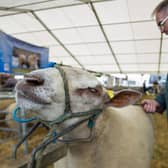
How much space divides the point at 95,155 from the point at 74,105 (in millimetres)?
252

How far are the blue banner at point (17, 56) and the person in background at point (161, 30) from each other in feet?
4.96

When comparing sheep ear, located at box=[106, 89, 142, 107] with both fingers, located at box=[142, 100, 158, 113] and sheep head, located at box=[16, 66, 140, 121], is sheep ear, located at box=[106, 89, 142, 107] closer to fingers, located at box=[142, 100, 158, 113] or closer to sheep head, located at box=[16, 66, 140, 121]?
sheep head, located at box=[16, 66, 140, 121]

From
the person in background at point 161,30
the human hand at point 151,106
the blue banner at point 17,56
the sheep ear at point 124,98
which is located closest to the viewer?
the sheep ear at point 124,98

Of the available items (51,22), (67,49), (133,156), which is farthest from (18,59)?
(67,49)

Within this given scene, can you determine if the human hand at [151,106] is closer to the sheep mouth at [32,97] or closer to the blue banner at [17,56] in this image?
the sheep mouth at [32,97]

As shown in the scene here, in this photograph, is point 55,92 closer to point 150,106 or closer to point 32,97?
point 32,97

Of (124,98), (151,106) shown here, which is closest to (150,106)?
(151,106)

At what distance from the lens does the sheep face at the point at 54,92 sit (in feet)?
2.18

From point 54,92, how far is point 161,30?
2.26ft

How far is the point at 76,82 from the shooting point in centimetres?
75

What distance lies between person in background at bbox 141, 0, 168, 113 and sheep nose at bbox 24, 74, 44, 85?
691 mm

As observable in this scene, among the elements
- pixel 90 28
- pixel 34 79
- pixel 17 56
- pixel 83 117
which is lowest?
pixel 83 117

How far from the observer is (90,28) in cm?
487

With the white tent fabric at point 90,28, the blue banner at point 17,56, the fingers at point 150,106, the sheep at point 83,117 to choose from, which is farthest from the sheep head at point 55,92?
the white tent fabric at point 90,28
